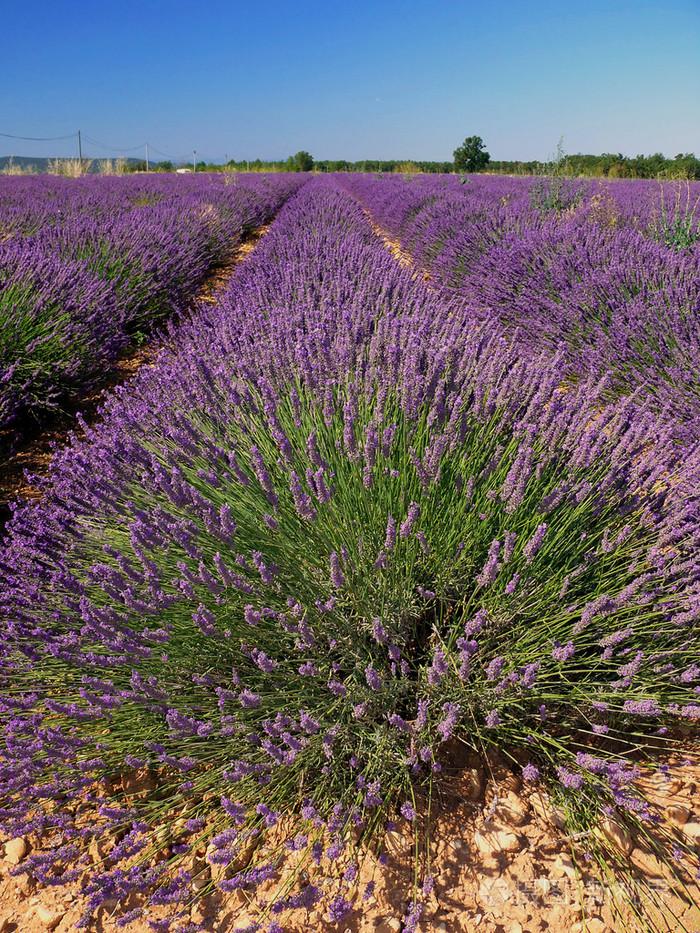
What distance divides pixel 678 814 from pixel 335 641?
884 mm

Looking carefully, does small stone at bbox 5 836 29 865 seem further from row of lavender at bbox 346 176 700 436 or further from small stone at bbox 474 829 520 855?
row of lavender at bbox 346 176 700 436

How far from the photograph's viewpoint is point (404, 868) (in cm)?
124

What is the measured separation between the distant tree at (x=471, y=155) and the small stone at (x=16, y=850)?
48.9m

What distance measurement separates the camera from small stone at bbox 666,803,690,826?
1.30 meters

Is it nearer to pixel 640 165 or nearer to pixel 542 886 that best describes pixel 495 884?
pixel 542 886

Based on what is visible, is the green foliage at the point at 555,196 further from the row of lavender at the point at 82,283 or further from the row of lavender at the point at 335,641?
the row of lavender at the point at 335,641

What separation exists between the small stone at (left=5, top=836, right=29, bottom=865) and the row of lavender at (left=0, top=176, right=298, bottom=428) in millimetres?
2353

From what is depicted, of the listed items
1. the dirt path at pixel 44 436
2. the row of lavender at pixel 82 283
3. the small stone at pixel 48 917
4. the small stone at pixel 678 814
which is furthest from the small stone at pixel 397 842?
the row of lavender at pixel 82 283

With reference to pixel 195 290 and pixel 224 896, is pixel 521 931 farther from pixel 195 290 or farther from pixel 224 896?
pixel 195 290

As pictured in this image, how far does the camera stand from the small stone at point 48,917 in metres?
1.22

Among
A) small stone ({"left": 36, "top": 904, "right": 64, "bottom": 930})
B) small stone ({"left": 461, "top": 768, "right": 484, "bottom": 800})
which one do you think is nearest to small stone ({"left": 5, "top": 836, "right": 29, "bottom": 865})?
small stone ({"left": 36, "top": 904, "right": 64, "bottom": 930})

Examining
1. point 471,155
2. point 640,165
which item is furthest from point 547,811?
point 471,155

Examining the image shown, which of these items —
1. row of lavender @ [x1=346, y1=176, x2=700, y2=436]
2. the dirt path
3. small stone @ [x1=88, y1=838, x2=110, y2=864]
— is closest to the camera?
small stone @ [x1=88, y1=838, x2=110, y2=864]

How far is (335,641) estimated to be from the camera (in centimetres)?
137
